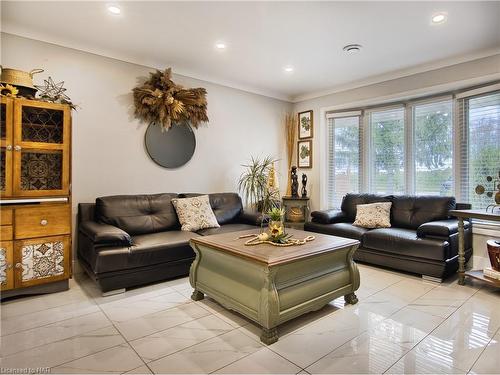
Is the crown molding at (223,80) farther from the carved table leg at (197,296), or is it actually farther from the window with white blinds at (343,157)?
the carved table leg at (197,296)

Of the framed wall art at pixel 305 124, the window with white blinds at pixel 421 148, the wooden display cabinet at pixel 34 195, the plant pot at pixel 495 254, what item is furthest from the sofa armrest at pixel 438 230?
the wooden display cabinet at pixel 34 195

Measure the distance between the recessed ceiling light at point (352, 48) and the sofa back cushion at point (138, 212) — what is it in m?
2.77

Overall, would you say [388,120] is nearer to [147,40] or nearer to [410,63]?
[410,63]

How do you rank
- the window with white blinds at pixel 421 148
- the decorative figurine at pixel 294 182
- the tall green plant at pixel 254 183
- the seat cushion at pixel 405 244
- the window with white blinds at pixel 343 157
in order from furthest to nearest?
the decorative figurine at pixel 294 182 < the window with white blinds at pixel 343 157 < the tall green plant at pixel 254 183 < the window with white blinds at pixel 421 148 < the seat cushion at pixel 405 244

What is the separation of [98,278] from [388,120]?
173 inches

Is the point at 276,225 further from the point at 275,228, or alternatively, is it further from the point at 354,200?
the point at 354,200

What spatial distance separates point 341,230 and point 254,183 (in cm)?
158

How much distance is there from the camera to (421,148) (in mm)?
4266

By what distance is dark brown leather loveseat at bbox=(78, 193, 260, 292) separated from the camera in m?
2.73

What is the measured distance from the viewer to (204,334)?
6.90ft

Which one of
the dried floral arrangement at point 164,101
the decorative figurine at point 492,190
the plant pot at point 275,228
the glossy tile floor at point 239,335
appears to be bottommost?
the glossy tile floor at point 239,335

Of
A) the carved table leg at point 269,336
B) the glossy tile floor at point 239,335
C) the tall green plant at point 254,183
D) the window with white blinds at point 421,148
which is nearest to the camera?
the glossy tile floor at point 239,335

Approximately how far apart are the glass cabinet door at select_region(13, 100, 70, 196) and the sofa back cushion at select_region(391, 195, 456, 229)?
3911mm

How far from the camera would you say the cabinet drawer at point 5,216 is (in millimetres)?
2552
